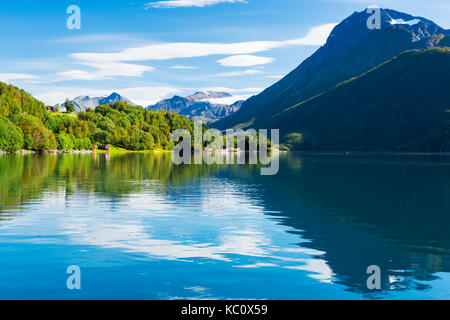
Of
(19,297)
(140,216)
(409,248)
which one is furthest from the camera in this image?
(140,216)

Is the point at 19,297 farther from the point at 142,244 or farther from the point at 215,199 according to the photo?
the point at 215,199

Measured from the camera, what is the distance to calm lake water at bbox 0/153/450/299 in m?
21.8

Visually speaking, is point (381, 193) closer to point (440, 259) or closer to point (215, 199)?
point (215, 199)

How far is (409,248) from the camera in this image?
3077cm

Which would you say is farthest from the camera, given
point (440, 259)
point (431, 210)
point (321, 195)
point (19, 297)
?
point (321, 195)

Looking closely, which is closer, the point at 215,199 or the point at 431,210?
the point at 431,210

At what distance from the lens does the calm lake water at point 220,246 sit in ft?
71.6

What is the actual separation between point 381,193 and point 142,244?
4458cm

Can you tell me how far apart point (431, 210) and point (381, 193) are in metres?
17.3

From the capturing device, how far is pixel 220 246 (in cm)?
3059

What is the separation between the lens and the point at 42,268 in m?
24.8

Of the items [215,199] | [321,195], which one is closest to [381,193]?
[321,195]
